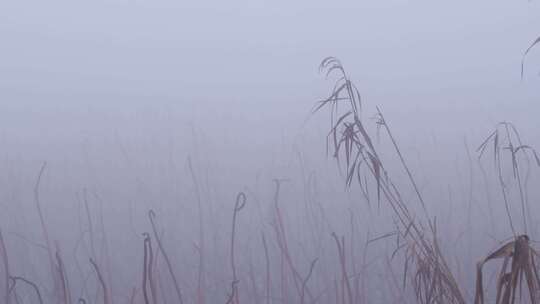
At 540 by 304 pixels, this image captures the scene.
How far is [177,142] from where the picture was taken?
4.70ft

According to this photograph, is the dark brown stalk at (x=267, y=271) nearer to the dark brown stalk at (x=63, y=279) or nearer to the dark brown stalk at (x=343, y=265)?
the dark brown stalk at (x=343, y=265)

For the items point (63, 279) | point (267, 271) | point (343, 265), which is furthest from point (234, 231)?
point (63, 279)

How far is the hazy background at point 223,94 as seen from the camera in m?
1.37

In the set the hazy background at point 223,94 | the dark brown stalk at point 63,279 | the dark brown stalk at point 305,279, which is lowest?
the dark brown stalk at point 305,279

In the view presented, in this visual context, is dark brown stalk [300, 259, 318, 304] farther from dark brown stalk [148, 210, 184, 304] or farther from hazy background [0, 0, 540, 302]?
dark brown stalk [148, 210, 184, 304]

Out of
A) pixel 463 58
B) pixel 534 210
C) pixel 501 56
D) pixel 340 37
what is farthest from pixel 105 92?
pixel 534 210

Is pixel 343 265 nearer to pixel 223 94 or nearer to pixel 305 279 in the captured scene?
pixel 305 279

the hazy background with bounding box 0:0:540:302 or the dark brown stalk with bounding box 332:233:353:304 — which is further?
the dark brown stalk with bounding box 332:233:353:304

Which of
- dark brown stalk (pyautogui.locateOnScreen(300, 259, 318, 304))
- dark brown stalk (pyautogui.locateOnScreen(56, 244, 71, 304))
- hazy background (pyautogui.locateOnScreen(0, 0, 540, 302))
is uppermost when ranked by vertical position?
hazy background (pyautogui.locateOnScreen(0, 0, 540, 302))

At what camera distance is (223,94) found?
1.45 meters

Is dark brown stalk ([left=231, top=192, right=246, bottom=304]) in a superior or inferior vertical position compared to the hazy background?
inferior

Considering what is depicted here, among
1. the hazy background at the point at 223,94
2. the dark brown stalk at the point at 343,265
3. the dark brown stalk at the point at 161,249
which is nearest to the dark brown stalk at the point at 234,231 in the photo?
the hazy background at the point at 223,94

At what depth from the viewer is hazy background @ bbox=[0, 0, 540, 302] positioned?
137 centimetres

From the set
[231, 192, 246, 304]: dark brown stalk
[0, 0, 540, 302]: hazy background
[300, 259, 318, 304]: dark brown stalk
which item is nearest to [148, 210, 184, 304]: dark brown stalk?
[0, 0, 540, 302]: hazy background
